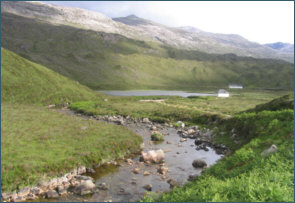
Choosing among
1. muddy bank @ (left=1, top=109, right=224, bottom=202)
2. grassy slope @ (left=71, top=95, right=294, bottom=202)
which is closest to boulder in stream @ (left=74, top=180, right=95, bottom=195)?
muddy bank @ (left=1, top=109, right=224, bottom=202)

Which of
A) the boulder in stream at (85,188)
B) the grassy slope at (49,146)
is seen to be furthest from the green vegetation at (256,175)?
the grassy slope at (49,146)

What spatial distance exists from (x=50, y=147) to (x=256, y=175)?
2723 centimetres

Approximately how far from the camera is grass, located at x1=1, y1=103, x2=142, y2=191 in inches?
1017

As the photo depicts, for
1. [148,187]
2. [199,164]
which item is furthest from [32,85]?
[148,187]

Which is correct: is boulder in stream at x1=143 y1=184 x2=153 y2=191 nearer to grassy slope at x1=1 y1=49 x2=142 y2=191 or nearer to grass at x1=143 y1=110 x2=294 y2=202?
grass at x1=143 y1=110 x2=294 y2=202

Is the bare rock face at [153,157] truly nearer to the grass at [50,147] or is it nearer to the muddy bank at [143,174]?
the muddy bank at [143,174]

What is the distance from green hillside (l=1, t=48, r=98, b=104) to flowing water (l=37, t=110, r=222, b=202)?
218ft

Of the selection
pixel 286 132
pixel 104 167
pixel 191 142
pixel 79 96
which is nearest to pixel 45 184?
pixel 104 167

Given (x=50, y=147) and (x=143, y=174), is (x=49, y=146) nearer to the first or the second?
(x=50, y=147)

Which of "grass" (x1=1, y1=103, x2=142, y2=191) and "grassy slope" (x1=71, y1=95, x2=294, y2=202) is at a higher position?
"grassy slope" (x1=71, y1=95, x2=294, y2=202)

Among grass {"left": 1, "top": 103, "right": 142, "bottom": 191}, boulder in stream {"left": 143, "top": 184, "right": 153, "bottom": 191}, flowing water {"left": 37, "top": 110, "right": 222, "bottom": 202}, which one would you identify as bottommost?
flowing water {"left": 37, "top": 110, "right": 222, "bottom": 202}

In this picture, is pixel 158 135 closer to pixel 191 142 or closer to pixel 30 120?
pixel 191 142

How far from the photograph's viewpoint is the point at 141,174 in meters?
29.8

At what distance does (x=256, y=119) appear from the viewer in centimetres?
3709
